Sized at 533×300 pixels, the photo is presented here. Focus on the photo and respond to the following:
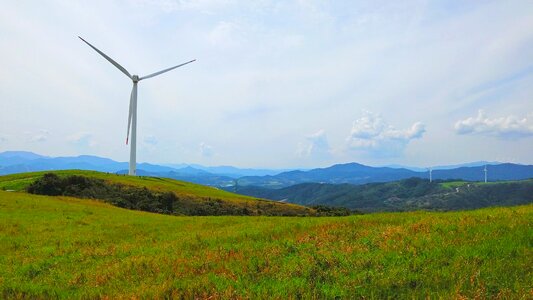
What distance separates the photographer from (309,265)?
34.0 ft

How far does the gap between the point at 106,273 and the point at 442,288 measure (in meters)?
9.56

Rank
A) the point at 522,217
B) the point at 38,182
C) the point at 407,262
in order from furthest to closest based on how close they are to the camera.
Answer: the point at 38,182, the point at 522,217, the point at 407,262

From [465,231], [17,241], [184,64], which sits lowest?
[17,241]

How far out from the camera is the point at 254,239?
1675 centimetres

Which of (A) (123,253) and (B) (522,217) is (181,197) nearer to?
(A) (123,253)

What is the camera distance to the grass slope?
8.30 meters

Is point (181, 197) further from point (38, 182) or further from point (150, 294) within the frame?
point (150, 294)

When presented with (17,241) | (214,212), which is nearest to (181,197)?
(214,212)

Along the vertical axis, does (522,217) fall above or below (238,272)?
above

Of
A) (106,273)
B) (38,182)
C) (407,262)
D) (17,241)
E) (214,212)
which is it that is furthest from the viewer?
(214,212)

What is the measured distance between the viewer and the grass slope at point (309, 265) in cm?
830

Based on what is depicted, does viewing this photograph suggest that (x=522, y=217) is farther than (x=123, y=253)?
No

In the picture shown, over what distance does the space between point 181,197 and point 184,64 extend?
106 feet

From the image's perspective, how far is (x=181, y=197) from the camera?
90000mm
